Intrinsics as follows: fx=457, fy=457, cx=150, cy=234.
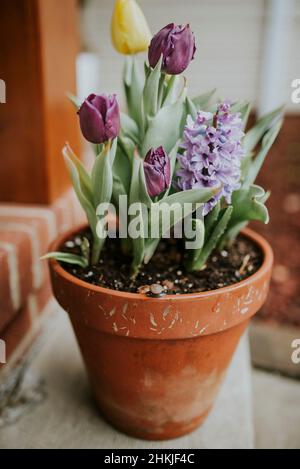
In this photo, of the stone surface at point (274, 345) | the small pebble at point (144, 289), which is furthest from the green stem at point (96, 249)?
the stone surface at point (274, 345)

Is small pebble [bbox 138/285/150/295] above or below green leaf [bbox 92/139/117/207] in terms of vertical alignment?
below

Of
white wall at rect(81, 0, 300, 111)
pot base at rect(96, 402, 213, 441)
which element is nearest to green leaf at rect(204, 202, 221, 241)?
pot base at rect(96, 402, 213, 441)

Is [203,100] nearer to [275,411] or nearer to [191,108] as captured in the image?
[191,108]

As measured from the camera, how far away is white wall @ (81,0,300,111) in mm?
→ 3271

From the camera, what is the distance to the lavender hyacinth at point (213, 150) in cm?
66

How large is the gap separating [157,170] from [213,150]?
9 centimetres

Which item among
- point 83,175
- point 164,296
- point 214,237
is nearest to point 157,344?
point 164,296

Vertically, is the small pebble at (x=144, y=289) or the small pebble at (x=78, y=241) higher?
the small pebble at (x=78, y=241)

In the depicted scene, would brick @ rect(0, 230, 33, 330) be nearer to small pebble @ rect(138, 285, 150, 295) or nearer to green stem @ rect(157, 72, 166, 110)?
small pebble @ rect(138, 285, 150, 295)

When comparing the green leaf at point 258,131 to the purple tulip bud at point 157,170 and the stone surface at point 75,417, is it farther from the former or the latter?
the stone surface at point 75,417

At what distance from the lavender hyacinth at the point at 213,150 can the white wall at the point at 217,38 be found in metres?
2.74

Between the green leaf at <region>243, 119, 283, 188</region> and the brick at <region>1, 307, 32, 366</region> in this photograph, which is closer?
the green leaf at <region>243, 119, 283, 188</region>

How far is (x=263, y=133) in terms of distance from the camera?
834 mm
